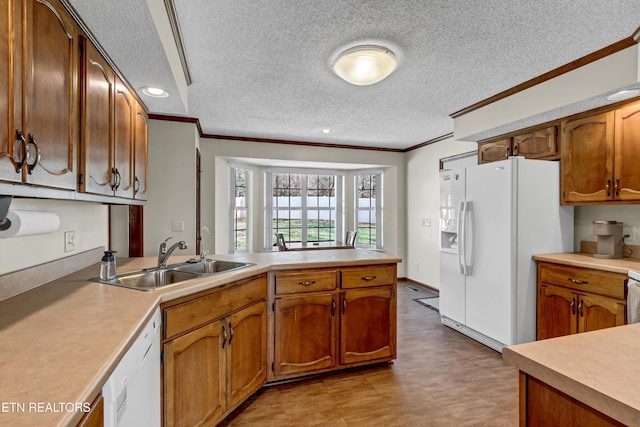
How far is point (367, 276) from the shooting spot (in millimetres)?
2568

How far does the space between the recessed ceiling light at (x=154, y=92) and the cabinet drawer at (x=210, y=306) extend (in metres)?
1.56

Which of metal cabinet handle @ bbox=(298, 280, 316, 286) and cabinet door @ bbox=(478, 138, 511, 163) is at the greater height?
cabinet door @ bbox=(478, 138, 511, 163)

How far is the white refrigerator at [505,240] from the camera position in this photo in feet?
9.55

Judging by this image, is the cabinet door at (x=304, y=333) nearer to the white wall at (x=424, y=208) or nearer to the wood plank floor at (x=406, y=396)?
the wood plank floor at (x=406, y=396)

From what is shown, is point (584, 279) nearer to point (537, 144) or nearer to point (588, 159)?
point (588, 159)

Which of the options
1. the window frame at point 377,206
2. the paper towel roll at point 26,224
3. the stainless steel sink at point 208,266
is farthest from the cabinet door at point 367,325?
the window frame at point 377,206

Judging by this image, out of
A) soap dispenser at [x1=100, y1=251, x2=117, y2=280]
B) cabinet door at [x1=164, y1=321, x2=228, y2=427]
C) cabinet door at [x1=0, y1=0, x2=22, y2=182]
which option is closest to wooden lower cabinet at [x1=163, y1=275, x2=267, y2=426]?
cabinet door at [x1=164, y1=321, x2=228, y2=427]

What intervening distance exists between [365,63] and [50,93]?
1.77 meters

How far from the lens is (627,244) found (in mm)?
2881


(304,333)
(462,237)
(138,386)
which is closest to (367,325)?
(304,333)

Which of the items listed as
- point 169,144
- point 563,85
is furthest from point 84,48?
point 563,85

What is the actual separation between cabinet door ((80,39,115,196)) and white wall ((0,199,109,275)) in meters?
0.33

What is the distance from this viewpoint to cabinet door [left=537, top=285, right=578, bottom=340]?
2.68 metres

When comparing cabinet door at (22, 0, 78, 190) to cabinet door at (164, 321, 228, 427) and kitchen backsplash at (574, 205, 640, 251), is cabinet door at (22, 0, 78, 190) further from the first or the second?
kitchen backsplash at (574, 205, 640, 251)
